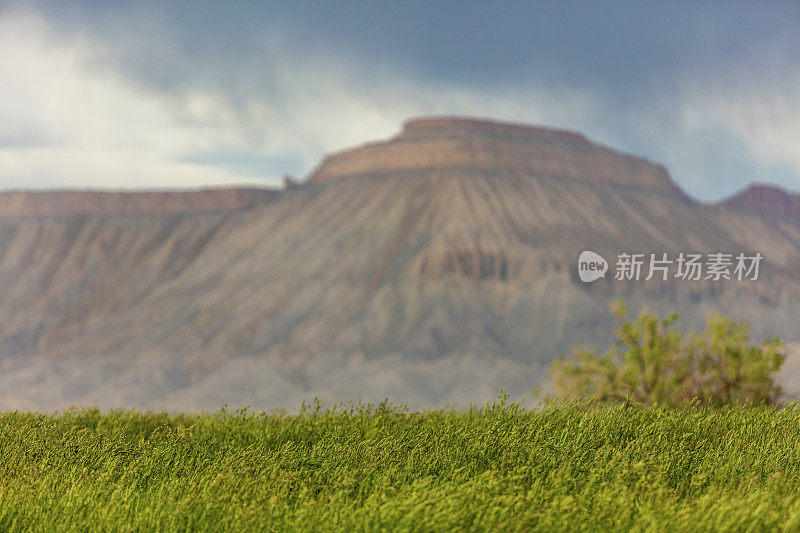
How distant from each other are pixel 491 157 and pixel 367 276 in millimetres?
48128

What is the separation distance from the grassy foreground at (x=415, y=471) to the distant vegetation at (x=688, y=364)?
47.0ft

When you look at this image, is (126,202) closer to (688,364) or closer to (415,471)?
(688,364)

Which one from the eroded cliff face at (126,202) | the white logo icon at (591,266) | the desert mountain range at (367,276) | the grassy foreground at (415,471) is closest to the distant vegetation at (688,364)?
the grassy foreground at (415,471)

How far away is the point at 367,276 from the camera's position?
14188 cm

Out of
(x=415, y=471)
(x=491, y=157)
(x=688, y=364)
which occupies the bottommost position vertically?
(x=688, y=364)

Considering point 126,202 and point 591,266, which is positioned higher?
point 591,266

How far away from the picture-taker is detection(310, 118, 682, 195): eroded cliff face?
173250 mm

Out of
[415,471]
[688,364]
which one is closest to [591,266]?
[688,364]

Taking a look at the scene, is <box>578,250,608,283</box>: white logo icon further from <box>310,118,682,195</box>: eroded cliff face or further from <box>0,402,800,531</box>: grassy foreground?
<box>0,402,800,531</box>: grassy foreground

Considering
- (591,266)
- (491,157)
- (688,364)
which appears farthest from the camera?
(491,157)

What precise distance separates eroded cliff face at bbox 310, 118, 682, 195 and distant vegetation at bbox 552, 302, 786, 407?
14167 cm

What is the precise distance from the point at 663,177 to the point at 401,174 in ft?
209

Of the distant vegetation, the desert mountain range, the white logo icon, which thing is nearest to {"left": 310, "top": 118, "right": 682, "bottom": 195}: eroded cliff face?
the desert mountain range

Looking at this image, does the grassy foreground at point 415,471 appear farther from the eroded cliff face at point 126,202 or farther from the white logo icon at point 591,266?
the eroded cliff face at point 126,202
